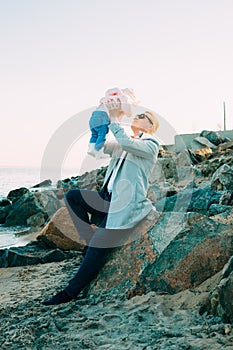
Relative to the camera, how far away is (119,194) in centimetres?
427

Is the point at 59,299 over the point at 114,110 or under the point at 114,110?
under

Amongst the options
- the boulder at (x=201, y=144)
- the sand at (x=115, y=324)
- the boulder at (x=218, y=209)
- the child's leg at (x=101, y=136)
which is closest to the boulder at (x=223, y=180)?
the boulder at (x=218, y=209)

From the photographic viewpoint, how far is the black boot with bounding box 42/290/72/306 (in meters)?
3.98

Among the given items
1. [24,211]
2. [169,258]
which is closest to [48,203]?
[24,211]

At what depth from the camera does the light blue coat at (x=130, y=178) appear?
167 inches

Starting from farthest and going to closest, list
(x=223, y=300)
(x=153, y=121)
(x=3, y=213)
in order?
(x=3, y=213) → (x=153, y=121) → (x=223, y=300)

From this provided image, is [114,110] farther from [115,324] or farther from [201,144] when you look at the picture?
[201,144]

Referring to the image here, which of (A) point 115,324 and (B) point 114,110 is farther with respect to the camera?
(B) point 114,110

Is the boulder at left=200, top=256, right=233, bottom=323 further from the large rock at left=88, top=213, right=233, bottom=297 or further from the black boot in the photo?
the black boot

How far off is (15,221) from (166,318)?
31.7ft

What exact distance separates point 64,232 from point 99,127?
7.70 feet

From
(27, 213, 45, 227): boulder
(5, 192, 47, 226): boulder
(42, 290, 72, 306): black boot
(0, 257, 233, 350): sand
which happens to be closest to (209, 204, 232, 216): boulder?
(0, 257, 233, 350): sand

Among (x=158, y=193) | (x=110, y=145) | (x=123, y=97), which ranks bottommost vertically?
(x=158, y=193)

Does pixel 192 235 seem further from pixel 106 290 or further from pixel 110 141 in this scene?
pixel 110 141
